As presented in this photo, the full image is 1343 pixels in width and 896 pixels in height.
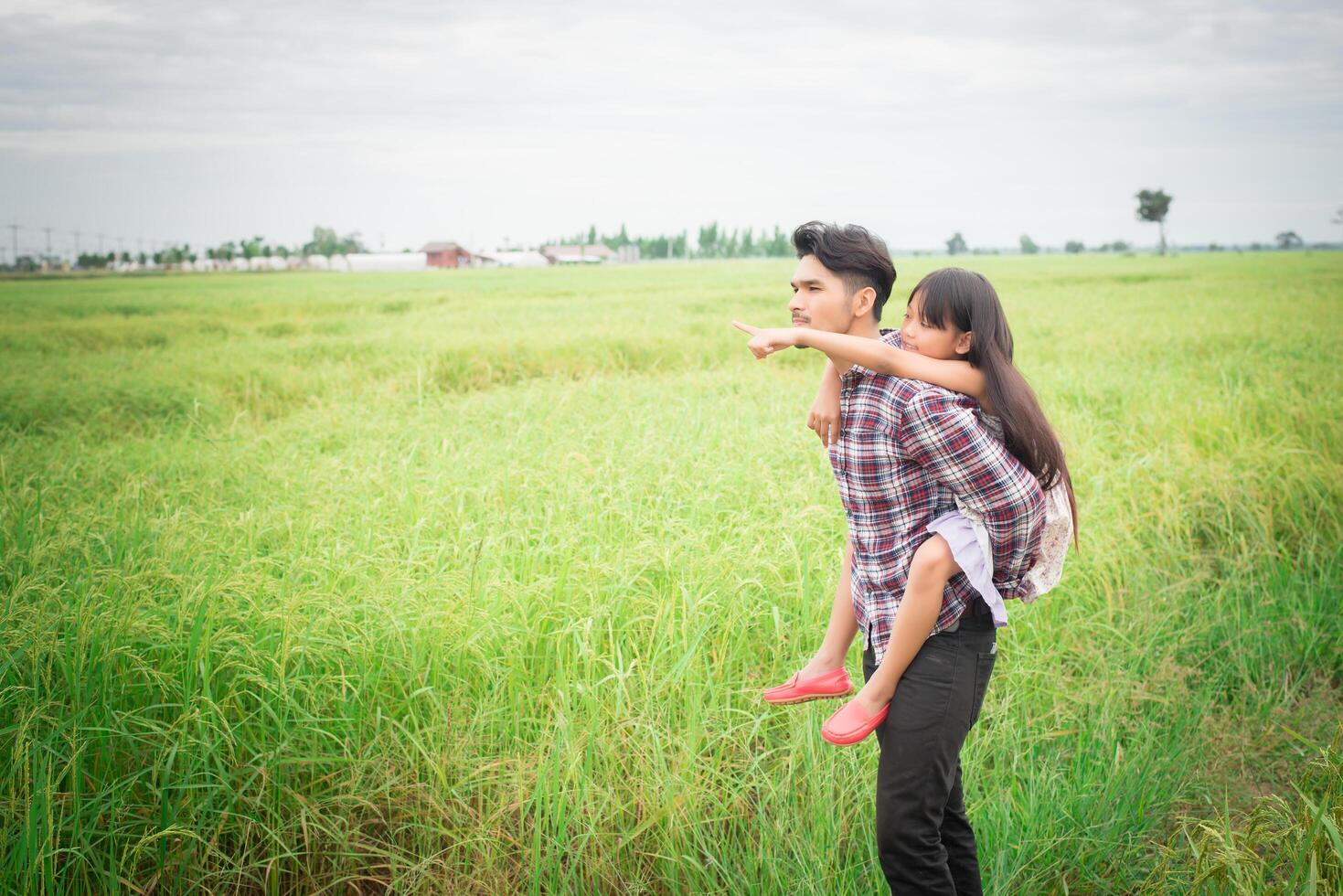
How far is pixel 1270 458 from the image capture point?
506 centimetres

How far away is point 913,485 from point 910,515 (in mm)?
64

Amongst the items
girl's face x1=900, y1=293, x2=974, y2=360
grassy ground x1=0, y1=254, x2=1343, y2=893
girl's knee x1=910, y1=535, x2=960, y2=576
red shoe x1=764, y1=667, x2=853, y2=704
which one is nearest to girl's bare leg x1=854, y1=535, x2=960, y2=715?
girl's knee x1=910, y1=535, x2=960, y2=576

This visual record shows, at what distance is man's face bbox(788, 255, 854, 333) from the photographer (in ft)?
5.70

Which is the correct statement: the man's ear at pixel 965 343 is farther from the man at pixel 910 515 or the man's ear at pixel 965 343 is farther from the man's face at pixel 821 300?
the man's face at pixel 821 300

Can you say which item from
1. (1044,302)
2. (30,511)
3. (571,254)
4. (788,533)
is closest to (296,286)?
(1044,302)

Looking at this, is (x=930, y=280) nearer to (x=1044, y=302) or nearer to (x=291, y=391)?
(x=291, y=391)

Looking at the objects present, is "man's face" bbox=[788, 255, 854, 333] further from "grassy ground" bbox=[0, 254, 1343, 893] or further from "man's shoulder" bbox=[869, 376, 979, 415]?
"grassy ground" bbox=[0, 254, 1343, 893]

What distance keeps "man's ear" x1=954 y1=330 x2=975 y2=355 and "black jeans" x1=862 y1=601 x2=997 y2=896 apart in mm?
533

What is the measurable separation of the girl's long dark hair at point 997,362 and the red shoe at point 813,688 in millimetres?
629

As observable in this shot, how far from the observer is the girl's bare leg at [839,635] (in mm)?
1968

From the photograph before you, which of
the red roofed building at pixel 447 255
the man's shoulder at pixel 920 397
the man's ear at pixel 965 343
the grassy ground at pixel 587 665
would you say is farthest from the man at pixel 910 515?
the red roofed building at pixel 447 255

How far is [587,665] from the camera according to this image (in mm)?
2684

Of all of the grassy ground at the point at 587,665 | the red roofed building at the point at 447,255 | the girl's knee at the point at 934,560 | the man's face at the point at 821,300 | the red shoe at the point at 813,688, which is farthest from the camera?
the red roofed building at the point at 447,255

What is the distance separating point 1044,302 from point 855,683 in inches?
627
